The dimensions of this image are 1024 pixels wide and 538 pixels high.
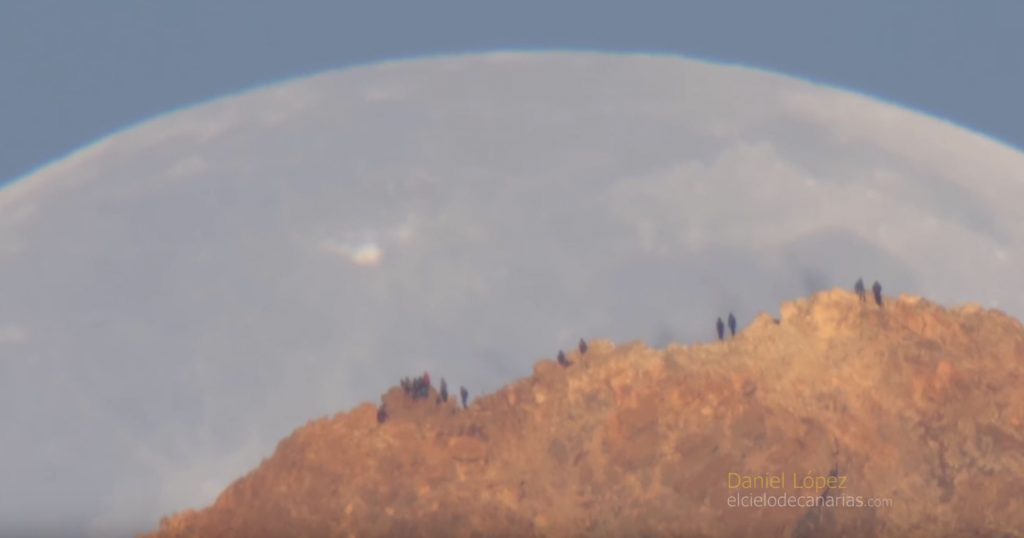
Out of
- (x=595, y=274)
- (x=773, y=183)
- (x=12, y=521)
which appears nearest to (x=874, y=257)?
(x=773, y=183)

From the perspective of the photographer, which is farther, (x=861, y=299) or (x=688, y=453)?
(x=861, y=299)

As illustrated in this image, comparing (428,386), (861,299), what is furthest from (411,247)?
(861,299)

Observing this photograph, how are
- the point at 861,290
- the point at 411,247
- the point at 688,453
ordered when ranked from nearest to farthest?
the point at 688,453
the point at 861,290
the point at 411,247

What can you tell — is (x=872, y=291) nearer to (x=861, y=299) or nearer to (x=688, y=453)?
(x=861, y=299)

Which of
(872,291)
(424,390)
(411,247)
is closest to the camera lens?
(424,390)

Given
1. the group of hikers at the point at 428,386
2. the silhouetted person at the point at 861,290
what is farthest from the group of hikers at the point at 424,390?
the silhouetted person at the point at 861,290

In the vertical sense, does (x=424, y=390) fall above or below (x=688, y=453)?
above

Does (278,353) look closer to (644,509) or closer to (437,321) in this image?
(437,321)
